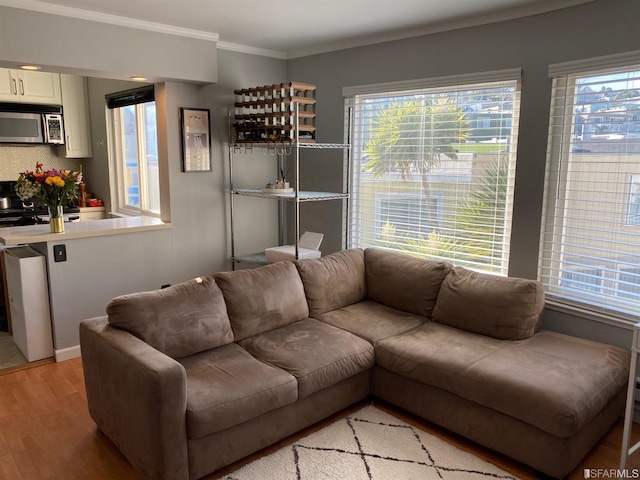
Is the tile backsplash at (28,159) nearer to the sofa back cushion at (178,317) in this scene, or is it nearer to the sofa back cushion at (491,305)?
the sofa back cushion at (178,317)

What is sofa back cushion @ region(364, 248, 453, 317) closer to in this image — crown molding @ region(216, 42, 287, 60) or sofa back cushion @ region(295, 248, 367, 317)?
sofa back cushion @ region(295, 248, 367, 317)

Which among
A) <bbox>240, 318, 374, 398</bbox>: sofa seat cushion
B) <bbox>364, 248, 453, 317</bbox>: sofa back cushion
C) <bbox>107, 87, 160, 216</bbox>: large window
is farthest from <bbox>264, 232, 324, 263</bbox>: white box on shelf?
<bbox>107, 87, 160, 216</bbox>: large window

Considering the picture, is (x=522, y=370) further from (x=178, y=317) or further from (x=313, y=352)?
(x=178, y=317)

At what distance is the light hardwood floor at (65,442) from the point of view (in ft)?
7.91

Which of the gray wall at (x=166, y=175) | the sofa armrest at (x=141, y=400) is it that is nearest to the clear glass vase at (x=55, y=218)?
the gray wall at (x=166, y=175)

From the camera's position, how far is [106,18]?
3.39m

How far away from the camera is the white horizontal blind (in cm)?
281

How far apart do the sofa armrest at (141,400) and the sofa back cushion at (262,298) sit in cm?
65

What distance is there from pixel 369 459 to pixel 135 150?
155 inches

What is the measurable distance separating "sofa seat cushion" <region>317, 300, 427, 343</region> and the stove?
3207mm

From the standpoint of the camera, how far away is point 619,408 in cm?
273

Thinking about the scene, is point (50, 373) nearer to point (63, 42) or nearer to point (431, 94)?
point (63, 42)

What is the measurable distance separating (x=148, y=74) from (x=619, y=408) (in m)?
3.75

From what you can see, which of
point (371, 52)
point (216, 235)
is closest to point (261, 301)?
point (216, 235)
